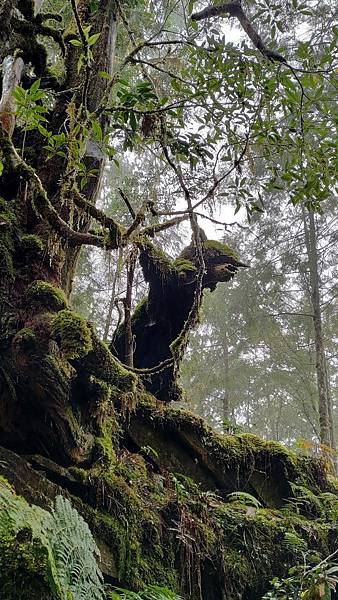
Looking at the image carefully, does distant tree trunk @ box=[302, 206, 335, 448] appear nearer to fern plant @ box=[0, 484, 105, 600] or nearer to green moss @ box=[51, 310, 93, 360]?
green moss @ box=[51, 310, 93, 360]

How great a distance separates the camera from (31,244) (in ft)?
12.3

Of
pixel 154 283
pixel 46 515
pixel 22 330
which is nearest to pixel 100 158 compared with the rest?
pixel 154 283

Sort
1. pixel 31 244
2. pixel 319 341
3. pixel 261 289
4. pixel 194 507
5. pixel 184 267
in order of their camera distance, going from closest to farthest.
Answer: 1. pixel 31 244
2. pixel 194 507
3. pixel 184 267
4. pixel 319 341
5. pixel 261 289

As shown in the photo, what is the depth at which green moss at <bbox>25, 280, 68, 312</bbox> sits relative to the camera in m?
3.45

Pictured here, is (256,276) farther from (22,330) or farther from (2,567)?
(2,567)

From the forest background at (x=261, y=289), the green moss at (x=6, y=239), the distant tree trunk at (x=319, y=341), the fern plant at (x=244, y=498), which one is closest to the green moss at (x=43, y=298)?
the green moss at (x=6, y=239)

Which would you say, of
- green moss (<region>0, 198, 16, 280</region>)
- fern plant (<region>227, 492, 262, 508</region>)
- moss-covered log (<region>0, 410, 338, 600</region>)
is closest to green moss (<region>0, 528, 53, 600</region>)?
moss-covered log (<region>0, 410, 338, 600</region>)

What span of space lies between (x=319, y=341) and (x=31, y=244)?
21.8 ft

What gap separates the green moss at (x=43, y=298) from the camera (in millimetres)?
3449

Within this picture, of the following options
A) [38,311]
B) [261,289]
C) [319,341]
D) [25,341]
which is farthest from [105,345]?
[261,289]

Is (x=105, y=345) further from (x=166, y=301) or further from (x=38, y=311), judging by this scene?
(x=166, y=301)

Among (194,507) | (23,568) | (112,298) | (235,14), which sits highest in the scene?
(235,14)

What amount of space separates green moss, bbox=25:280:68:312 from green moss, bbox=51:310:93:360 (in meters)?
0.27

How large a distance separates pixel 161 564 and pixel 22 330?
81.1 inches
